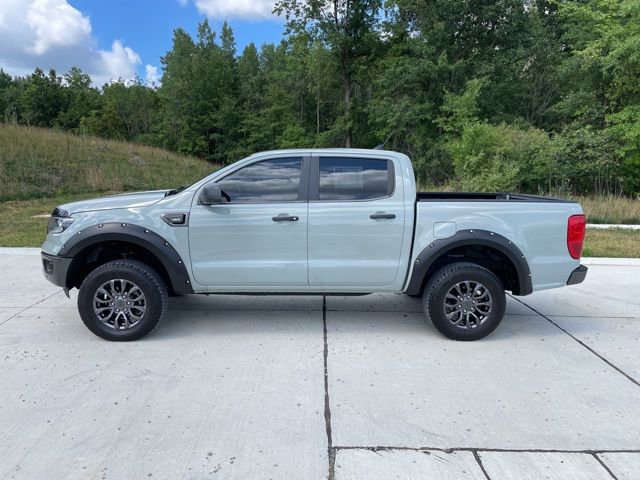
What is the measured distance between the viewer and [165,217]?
449cm

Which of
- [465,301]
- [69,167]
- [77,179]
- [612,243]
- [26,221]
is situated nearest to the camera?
[465,301]

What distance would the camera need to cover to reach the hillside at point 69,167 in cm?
1598

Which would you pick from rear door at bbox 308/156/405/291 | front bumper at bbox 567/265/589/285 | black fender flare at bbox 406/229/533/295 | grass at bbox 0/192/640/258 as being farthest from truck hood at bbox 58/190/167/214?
grass at bbox 0/192/640/258

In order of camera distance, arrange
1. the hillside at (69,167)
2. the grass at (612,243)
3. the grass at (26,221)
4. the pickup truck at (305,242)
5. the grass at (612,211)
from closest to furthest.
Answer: the pickup truck at (305,242)
the grass at (612,243)
the grass at (26,221)
the grass at (612,211)
the hillside at (69,167)

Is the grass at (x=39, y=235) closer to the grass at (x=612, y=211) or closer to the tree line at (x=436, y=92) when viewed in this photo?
the grass at (x=612, y=211)

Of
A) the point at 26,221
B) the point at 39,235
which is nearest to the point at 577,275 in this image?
the point at 39,235

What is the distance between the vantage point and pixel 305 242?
454 cm

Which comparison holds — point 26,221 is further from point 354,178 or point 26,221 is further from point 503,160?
point 503,160

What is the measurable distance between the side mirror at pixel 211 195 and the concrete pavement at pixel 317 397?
1339 millimetres

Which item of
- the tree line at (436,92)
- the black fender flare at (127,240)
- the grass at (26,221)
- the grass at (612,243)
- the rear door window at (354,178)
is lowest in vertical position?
the grass at (612,243)

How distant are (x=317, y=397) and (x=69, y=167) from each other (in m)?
17.5

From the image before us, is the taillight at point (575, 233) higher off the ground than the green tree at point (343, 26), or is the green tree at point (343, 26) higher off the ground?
the green tree at point (343, 26)

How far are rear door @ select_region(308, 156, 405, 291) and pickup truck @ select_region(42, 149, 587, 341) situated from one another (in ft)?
0.03

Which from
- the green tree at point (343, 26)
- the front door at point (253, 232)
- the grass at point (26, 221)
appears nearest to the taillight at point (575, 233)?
the front door at point (253, 232)
